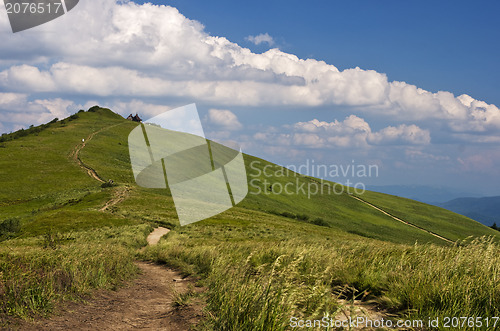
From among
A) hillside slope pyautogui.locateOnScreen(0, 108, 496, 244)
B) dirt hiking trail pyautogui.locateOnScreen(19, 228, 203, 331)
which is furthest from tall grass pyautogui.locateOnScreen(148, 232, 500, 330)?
hillside slope pyautogui.locateOnScreen(0, 108, 496, 244)

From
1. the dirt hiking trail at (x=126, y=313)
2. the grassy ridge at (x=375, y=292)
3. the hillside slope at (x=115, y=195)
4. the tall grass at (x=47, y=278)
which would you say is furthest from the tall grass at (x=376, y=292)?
the hillside slope at (x=115, y=195)

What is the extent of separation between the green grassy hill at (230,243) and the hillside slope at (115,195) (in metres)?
0.46

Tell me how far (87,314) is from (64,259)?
2398 mm

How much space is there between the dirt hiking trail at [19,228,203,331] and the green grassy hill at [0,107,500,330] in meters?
0.38

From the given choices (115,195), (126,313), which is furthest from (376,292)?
(115,195)

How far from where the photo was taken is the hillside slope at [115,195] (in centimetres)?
5169

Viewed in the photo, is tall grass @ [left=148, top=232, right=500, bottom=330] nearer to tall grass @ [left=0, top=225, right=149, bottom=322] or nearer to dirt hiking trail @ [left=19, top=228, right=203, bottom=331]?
dirt hiking trail @ [left=19, top=228, right=203, bottom=331]

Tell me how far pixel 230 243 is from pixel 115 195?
4805cm

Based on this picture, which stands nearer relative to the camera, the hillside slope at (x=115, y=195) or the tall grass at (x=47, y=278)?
the tall grass at (x=47, y=278)

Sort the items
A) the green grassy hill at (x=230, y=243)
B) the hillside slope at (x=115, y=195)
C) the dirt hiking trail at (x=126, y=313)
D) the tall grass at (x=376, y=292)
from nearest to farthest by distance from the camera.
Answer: the tall grass at (x=376, y=292)
the green grassy hill at (x=230, y=243)
the dirt hiking trail at (x=126, y=313)
the hillside slope at (x=115, y=195)

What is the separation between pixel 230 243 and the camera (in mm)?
17406

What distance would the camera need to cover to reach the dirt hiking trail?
632 cm

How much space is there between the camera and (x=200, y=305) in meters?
7.45

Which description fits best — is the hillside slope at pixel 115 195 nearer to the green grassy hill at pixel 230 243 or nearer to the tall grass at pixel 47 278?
the green grassy hill at pixel 230 243
